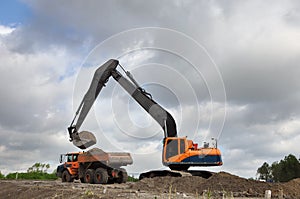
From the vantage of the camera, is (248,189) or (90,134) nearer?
(248,189)

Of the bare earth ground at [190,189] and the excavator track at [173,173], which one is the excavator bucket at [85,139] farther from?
the bare earth ground at [190,189]

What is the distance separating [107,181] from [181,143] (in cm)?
641

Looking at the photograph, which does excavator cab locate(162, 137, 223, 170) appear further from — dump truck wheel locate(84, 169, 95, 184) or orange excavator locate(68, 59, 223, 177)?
dump truck wheel locate(84, 169, 95, 184)

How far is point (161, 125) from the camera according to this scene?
84.5 feet

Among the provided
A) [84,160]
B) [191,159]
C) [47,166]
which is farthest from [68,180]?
[47,166]

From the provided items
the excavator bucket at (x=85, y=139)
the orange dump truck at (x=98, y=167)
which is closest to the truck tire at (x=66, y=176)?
the orange dump truck at (x=98, y=167)

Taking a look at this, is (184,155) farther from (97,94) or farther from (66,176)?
(66,176)

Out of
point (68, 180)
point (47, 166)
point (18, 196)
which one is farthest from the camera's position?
point (47, 166)

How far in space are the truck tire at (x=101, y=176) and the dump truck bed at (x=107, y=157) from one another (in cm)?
62

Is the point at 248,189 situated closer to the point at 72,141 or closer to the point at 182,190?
the point at 182,190

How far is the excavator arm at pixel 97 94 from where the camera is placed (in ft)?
87.1

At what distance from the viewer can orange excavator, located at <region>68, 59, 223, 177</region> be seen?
24562 millimetres

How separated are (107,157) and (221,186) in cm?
1028

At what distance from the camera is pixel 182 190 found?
2036cm
